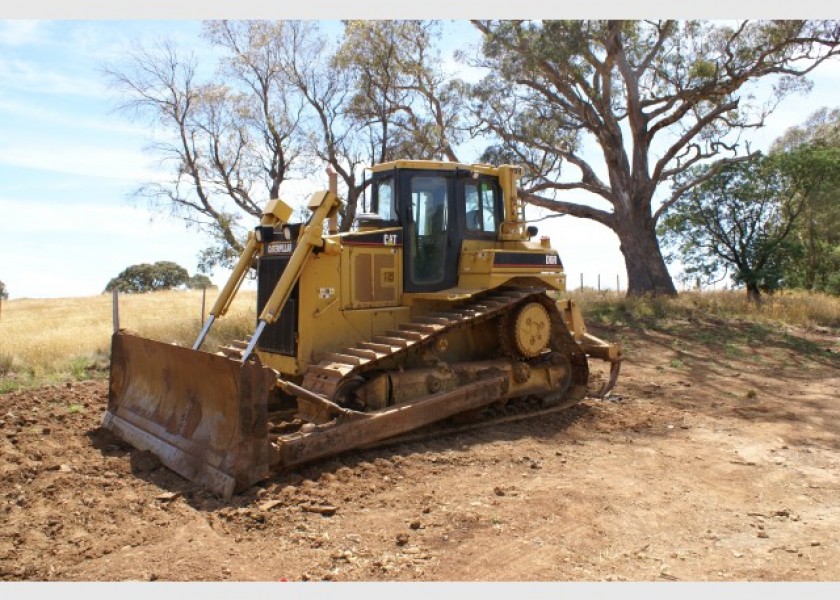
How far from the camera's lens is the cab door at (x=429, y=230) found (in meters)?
8.27

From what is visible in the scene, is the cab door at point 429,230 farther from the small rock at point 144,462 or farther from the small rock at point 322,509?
the small rock at point 322,509

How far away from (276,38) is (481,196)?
14203 millimetres

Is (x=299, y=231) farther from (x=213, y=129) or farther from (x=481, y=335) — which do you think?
(x=213, y=129)

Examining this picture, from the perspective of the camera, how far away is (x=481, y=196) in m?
8.93

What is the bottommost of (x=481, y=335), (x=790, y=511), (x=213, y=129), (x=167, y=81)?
(x=790, y=511)

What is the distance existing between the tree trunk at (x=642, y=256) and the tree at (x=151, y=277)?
42.8 m

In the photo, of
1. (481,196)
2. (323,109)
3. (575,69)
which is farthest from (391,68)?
(481,196)

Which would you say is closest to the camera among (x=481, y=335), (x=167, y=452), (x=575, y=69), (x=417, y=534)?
(x=417, y=534)

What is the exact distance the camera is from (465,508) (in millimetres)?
5418

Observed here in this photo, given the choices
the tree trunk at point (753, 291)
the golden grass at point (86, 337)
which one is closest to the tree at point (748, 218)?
the tree trunk at point (753, 291)

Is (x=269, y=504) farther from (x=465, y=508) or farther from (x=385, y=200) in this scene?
(x=385, y=200)

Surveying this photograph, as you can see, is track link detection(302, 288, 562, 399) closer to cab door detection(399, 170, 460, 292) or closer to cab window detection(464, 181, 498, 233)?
cab door detection(399, 170, 460, 292)

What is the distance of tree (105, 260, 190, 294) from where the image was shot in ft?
182

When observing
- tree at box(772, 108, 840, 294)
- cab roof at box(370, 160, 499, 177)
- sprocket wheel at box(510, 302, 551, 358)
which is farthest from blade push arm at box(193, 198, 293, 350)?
tree at box(772, 108, 840, 294)
